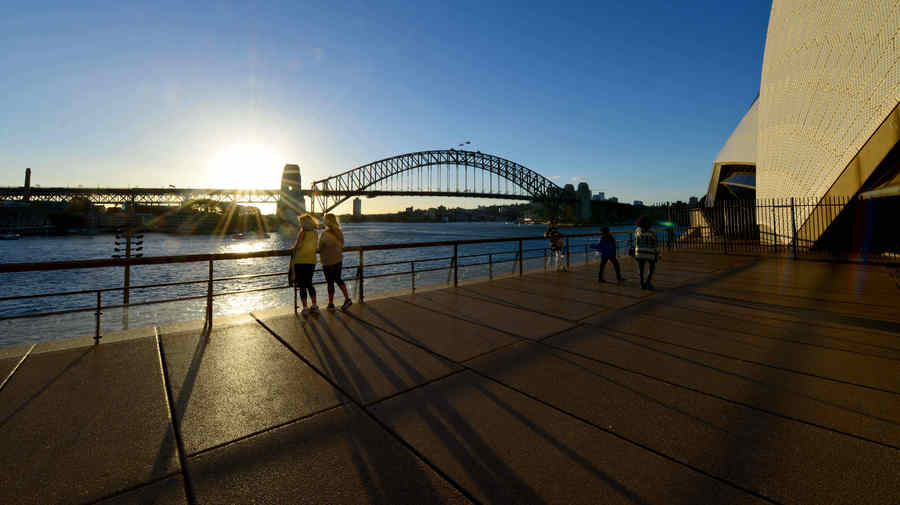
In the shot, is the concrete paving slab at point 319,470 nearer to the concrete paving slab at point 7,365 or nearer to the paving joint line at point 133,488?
the paving joint line at point 133,488

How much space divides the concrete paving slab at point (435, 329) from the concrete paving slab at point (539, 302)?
4.34 ft

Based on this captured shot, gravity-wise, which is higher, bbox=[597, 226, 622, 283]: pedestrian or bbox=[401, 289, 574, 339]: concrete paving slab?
bbox=[597, 226, 622, 283]: pedestrian

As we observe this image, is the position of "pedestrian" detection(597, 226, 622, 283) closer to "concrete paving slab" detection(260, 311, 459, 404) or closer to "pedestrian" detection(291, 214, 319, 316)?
"concrete paving slab" detection(260, 311, 459, 404)

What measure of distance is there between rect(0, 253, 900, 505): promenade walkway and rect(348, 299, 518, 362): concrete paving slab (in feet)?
0.14

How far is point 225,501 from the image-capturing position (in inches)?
67.2

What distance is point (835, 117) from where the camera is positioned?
506 inches

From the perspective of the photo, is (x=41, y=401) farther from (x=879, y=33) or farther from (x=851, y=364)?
(x=879, y=33)

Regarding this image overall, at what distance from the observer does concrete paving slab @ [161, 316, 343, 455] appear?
2387mm

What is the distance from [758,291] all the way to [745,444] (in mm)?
6313

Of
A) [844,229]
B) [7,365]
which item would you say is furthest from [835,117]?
[7,365]

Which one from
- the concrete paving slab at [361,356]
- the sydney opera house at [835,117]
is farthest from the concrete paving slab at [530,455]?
the sydney opera house at [835,117]

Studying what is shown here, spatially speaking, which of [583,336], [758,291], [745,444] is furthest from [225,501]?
[758,291]

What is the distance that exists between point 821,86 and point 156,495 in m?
21.1

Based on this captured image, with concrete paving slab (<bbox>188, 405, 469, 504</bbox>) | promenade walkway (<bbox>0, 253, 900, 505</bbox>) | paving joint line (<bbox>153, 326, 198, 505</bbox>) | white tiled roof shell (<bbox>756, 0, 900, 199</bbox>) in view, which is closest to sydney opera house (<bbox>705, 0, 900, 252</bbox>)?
white tiled roof shell (<bbox>756, 0, 900, 199</bbox>)
